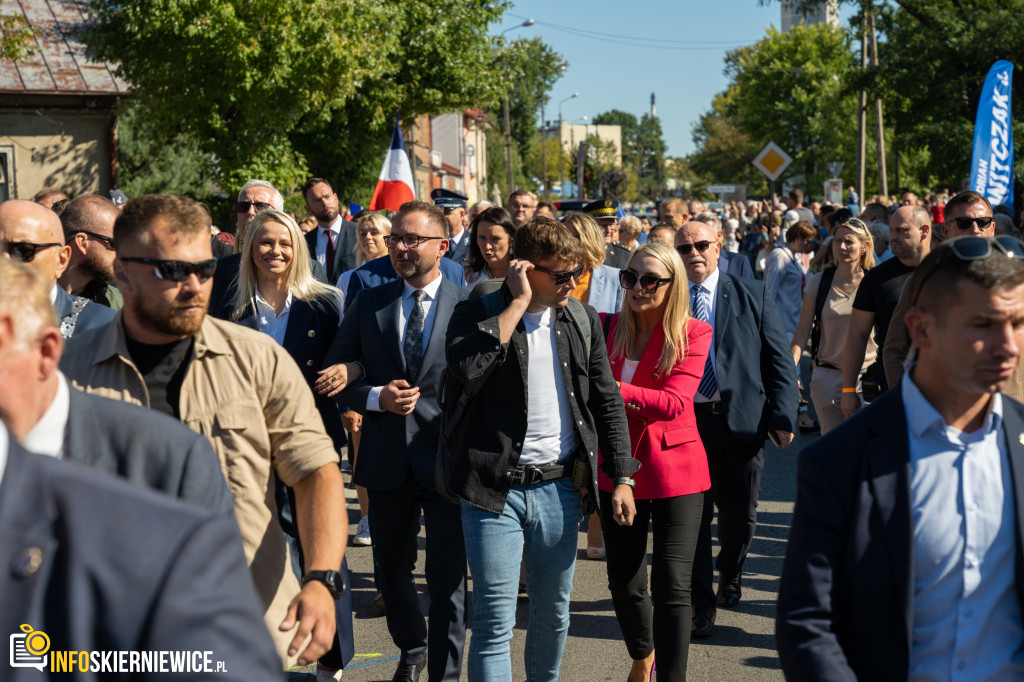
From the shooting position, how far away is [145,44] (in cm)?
1909

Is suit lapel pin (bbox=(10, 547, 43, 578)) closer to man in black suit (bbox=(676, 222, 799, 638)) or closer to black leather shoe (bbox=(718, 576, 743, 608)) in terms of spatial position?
man in black suit (bbox=(676, 222, 799, 638))

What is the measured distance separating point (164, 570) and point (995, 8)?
2884cm

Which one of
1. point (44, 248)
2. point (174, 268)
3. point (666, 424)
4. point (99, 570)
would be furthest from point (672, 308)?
point (99, 570)

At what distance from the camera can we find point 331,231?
370 inches

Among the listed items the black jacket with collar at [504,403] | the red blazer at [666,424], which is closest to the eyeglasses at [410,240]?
the black jacket with collar at [504,403]

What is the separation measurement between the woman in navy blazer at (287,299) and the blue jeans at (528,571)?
124 centimetres

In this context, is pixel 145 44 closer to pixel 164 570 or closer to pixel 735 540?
pixel 735 540

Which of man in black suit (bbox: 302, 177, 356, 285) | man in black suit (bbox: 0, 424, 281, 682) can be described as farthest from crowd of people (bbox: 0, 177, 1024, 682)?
man in black suit (bbox: 302, 177, 356, 285)

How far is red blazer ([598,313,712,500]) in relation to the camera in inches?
176

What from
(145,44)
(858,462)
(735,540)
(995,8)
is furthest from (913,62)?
(858,462)

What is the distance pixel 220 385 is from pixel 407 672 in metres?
2.55

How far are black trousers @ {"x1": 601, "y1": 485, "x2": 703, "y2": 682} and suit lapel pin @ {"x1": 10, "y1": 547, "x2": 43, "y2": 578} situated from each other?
314 cm

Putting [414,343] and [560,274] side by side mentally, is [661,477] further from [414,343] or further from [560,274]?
[414,343]

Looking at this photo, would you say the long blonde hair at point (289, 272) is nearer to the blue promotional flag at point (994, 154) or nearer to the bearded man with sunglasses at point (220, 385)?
the bearded man with sunglasses at point (220, 385)
